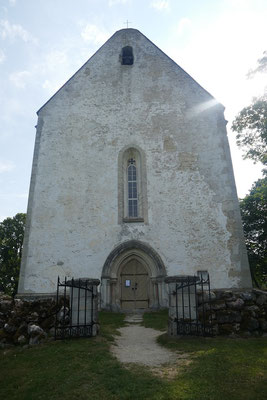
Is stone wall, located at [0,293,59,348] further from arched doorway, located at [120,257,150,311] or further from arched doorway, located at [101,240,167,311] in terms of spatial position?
arched doorway, located at [120,257,150,311]

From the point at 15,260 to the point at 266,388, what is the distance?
81.7ft

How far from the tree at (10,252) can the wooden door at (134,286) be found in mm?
15656

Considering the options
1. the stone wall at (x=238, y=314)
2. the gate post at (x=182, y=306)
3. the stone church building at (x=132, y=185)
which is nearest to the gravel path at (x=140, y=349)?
the gate post at (x=182, y=306)

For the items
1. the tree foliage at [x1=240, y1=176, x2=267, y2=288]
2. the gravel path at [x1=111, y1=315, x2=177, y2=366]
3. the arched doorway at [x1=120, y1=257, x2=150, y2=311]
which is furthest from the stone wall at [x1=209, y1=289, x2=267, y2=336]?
the tree foliage at [x1=240, y1=176, x2=267, y2=288]

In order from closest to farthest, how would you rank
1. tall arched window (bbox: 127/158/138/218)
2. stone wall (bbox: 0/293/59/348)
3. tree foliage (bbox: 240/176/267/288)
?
stone wall (bbox: 0/293/59/348) → tall arched window (bbox: 127/158/138/218) → tree foliage (bbox: 240/176/267/288)

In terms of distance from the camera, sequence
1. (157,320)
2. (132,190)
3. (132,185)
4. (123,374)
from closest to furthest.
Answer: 1. (123,374)
2. (157,320)
3. (132,190)
4. (132,185)

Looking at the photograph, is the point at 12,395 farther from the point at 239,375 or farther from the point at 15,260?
the point at 15,260

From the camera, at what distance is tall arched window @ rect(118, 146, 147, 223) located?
1399cm

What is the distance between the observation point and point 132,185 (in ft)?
48.7

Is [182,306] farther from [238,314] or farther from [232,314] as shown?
[238,314]

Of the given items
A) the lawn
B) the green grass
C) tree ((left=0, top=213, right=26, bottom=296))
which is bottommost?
the lawn

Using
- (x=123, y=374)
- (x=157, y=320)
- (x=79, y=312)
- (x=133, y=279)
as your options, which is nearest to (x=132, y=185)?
(x=133, y=279)

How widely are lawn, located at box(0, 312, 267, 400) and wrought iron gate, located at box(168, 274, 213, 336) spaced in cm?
49

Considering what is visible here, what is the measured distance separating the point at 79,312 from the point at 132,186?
333 inches
